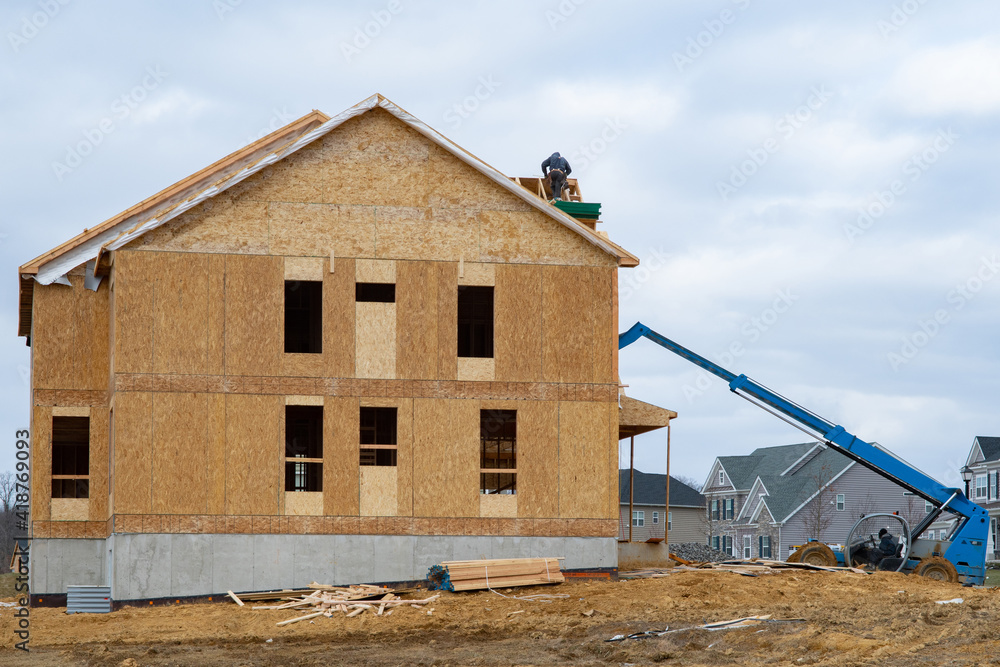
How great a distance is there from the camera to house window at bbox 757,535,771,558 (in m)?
61.4

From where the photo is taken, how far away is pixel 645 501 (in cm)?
6831

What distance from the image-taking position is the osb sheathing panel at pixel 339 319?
22375 mm

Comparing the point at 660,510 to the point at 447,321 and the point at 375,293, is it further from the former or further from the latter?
the point at 447,321

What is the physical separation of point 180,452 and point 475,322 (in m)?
8.29

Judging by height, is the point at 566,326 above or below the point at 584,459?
above

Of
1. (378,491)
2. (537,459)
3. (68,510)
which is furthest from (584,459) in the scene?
(68,510)

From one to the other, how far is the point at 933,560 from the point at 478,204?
1211 cm

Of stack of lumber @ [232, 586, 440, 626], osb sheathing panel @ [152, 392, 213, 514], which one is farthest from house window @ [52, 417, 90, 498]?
stack of lumber @ [232, 586, 440, 626]

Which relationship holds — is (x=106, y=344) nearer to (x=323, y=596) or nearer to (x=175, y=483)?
(x=175, y=483)

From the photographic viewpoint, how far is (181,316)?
21984 millimetres

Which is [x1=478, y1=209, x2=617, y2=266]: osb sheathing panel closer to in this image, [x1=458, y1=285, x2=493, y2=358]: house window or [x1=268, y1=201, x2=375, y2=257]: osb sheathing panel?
[x1=268, y1=201, x2=375, y2=257]: osb sheathing panel

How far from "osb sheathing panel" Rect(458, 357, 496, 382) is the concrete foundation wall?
3.18 meters

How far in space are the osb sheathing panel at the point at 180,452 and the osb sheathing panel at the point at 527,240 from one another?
6471mm

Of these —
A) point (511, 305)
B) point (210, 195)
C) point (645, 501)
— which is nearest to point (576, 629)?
point (511, 305)
